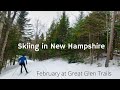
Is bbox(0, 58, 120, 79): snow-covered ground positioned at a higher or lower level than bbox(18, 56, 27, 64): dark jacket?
lower

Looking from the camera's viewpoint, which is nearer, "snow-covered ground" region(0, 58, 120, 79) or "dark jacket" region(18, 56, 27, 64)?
"snow-covered ground" region(0, 58, 120, 79)

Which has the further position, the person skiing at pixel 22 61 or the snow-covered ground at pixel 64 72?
the person skiing at pixel 22 61

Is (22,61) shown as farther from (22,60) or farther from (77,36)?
(77,36)

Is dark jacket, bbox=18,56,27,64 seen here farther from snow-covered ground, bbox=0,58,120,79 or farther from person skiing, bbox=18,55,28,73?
snow-covered ground, bbox=0,58,120,79

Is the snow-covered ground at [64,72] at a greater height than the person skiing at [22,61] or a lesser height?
lesser

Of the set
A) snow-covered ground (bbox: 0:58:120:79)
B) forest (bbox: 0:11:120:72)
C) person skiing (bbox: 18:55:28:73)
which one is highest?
forest (bbox: 0:11:120:72)

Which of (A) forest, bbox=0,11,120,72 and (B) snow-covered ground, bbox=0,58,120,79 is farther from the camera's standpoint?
(A) forest, bbox=0,11,120,72

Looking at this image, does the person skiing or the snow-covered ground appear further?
the person skiing

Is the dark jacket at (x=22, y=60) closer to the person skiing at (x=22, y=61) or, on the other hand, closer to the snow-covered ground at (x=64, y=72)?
the person skiing at (x=22, y=61)

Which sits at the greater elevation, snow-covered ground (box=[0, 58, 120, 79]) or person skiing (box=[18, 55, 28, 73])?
person skiing (box=[18, 55, 28, 73])

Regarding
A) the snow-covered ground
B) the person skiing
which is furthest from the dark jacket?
the snow-covered ground

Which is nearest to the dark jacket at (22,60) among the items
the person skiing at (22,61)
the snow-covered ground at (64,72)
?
the person skiing at (22,61)

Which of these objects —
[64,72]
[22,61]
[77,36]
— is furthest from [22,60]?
[77,36]
